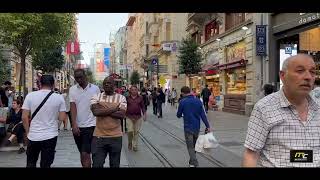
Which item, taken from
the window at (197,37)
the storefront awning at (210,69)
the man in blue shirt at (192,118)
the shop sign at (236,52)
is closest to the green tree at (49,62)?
the window at (197,37)

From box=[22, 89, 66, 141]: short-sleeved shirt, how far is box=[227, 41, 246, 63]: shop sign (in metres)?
21.3

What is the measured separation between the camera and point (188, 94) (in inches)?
403

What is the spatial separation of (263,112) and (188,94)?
709 cm

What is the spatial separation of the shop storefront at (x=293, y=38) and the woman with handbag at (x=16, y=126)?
819 cm

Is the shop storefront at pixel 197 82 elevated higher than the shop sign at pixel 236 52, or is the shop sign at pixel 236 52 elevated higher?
the shop sign at pixel 236 52

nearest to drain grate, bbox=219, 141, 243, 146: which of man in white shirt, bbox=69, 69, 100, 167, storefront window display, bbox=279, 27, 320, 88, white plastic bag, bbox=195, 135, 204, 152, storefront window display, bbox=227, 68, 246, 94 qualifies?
white plastic bag, bbox=195, 135, 204, 152

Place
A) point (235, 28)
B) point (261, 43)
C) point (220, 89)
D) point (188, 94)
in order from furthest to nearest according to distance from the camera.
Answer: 1. point (220, 89)
2. point (235, 28)
3. point (261, 43)
4. point (188, 94)

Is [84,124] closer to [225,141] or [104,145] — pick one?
[104,145]

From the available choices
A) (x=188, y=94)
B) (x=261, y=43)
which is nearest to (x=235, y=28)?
(x=261, y=43)

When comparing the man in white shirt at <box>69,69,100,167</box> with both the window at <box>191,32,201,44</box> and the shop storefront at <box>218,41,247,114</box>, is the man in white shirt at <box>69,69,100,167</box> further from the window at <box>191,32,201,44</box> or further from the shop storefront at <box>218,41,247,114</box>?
the window at <box>191,32,201,44</box>

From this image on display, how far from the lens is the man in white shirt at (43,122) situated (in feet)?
21.1

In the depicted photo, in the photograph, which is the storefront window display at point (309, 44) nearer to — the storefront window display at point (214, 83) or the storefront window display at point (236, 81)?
the storefront window display at point (236, 81)

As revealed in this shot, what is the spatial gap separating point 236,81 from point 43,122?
2365 cm

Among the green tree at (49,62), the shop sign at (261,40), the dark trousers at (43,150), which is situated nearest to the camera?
the dark trousers at (43,150)
